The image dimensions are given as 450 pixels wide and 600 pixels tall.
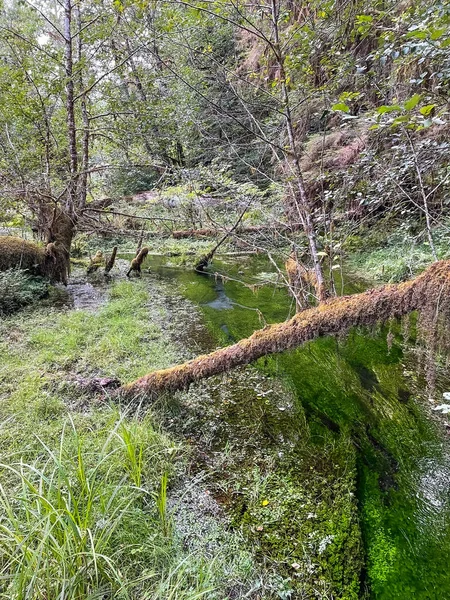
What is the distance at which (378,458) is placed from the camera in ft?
7.72

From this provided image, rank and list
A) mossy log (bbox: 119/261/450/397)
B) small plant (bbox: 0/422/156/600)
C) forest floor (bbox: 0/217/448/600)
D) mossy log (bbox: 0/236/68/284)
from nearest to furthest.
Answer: small plant (bbox: 0/422/156/600) → forest floor (bbox: 0/217/448/600) → mossy log (bbox: 119/261/450/397) → mossy log (bbox: 0/236/68/284)

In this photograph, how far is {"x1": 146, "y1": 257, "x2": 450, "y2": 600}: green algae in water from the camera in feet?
5.34

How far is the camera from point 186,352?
387 cm

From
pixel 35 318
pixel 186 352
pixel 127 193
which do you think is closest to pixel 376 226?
pixel 186 352

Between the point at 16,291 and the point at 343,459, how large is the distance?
5.04 m

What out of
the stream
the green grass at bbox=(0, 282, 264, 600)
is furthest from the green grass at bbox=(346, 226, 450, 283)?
the green grass at bbox=(0, 282, 264, 600)

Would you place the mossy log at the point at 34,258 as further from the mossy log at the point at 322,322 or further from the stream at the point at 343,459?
the mossy log at the point at 322,322

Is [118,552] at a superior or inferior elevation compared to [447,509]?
superior

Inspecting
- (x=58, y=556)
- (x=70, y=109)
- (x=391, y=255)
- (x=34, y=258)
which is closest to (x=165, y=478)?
(x=58, y=556)

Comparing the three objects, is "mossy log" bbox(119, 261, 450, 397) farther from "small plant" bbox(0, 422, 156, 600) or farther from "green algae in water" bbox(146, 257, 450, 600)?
"small plant" bbox(0, 422, 156, 600)

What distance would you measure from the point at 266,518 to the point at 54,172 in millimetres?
6851

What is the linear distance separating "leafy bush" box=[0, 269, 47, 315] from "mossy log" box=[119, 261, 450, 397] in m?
3.13

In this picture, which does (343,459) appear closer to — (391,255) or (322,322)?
(322,322)

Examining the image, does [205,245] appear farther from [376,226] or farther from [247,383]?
[247,383]
